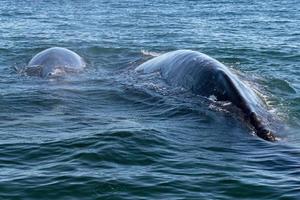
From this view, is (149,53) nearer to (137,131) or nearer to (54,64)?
(54,64)

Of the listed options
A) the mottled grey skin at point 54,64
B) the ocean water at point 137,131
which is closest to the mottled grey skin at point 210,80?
the ocean water at point 137,131

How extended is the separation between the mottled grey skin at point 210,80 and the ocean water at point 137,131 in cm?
31

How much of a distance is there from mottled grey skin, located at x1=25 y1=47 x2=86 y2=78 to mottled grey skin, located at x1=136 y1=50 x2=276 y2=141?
3229mm

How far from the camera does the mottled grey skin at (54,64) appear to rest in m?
20.4

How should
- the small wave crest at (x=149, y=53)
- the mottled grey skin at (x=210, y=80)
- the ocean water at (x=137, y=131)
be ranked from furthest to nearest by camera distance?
the small wave crest at (x=149, y=53), the mottled grey skin at (x=210, y=80), the ocean water at (x=137, y=131)

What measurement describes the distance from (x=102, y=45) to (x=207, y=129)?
1674cm

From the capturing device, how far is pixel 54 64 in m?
21.0

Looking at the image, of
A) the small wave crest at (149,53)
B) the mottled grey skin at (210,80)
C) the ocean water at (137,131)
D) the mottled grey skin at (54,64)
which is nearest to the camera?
the ocean water at (137,131)

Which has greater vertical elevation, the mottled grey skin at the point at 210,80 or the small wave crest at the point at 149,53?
the mottled grey skin at the point at 210,80

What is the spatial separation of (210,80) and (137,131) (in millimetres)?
3117

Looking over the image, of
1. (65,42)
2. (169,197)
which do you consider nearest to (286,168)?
(169,197)

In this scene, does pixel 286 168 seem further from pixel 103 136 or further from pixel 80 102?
pixel 80 102

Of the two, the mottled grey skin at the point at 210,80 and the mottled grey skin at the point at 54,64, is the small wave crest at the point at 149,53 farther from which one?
the mottled grey skin at the point at 210,80

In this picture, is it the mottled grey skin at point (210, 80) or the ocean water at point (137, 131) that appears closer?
the ocean water at point (137, 131)
